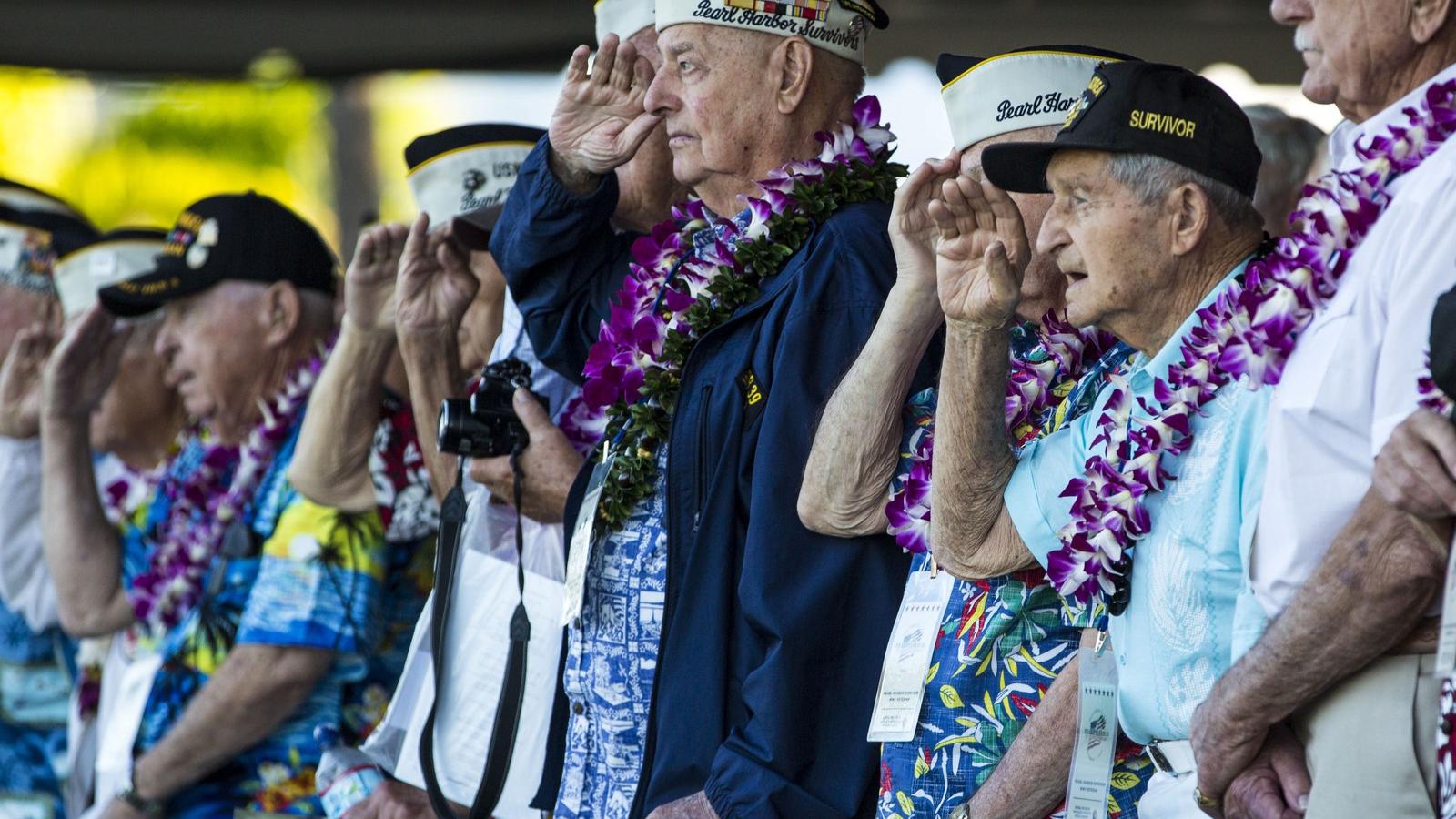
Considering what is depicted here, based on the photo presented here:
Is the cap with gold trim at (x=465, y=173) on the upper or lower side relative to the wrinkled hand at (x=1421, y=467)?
upper

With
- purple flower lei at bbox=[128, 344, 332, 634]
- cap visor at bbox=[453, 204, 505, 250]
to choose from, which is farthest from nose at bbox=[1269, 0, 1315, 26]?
purple flower lei at bbox=[128, 344, 332, 634]

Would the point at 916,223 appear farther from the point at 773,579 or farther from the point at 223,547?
the point at 223,547

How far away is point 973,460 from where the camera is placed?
9.14 ft

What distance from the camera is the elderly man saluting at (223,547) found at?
4.60m

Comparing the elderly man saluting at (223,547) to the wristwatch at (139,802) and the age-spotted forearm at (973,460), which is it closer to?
the wristwatch at (139,802)

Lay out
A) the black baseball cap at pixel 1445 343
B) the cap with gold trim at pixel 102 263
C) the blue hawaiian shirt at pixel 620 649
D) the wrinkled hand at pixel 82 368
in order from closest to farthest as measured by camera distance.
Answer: the black baseball cap at pixel 1445 343 < the blue hawaiian shirt at pixel 620 649 < the wrinkled hand at pixel 82 368 < the cap with gold trim at pixel 102 263

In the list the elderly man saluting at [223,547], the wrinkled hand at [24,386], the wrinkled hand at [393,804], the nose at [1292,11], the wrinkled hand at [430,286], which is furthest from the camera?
the wrinkled hand at [24,386]

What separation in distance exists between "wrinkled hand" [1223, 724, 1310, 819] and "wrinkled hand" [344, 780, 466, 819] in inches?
87.9

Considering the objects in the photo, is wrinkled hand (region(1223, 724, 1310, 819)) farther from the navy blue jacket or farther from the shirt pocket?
the navy blue jacket

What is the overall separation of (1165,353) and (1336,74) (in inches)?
17.7

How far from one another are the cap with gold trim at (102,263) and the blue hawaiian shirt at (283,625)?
4.51 ft

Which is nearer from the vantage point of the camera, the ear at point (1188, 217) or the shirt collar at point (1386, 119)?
the shirt collar at point (1386, 119)

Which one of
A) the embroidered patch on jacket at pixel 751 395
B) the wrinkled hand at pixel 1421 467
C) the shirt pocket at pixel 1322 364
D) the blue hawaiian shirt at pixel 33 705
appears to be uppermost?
the shirt pocket at pixel 1322 364

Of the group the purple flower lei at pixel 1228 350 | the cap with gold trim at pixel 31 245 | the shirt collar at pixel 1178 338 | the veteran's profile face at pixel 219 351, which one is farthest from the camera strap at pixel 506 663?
the cap with gold trim at pixel 31 245
